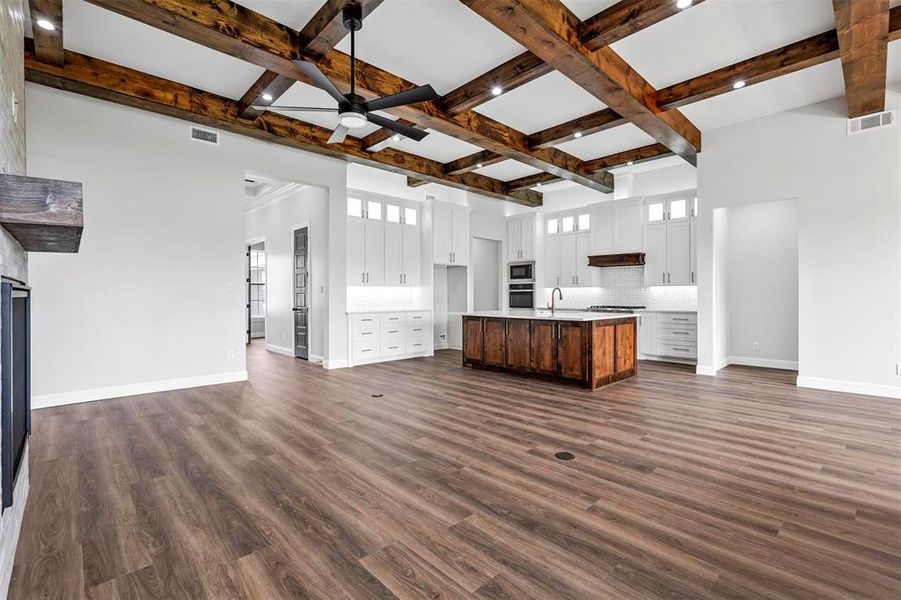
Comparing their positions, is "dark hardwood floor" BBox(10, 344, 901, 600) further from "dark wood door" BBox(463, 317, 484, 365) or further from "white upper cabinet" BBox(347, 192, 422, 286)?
"white upper cabinet" BBox(347, 192, 422, 286)

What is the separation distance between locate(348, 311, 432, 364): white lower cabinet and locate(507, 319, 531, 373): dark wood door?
233 centimetres

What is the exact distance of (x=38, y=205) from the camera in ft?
5.00

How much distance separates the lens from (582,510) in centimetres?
233

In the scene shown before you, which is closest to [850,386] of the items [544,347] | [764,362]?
[764,362]

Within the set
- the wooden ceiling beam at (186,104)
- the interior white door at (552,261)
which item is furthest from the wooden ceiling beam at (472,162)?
the interior white door at (552,261)

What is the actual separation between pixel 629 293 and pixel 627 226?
1262 mm

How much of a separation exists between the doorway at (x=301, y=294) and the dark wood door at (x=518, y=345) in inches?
144

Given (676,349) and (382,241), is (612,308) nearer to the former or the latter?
(676,349)

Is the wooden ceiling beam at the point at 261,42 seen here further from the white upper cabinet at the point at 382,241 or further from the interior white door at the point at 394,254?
the interior white door at the point at 394,254

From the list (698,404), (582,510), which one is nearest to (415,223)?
(698,404)

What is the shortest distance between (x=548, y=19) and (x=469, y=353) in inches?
180

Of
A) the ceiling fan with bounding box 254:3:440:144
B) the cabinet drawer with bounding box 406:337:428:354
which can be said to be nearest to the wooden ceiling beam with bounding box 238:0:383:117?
the ceiling fan with bounding box 254:3:440:144

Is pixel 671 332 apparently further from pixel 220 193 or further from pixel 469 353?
pixel 220 193

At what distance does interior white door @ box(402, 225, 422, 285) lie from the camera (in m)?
8.19
